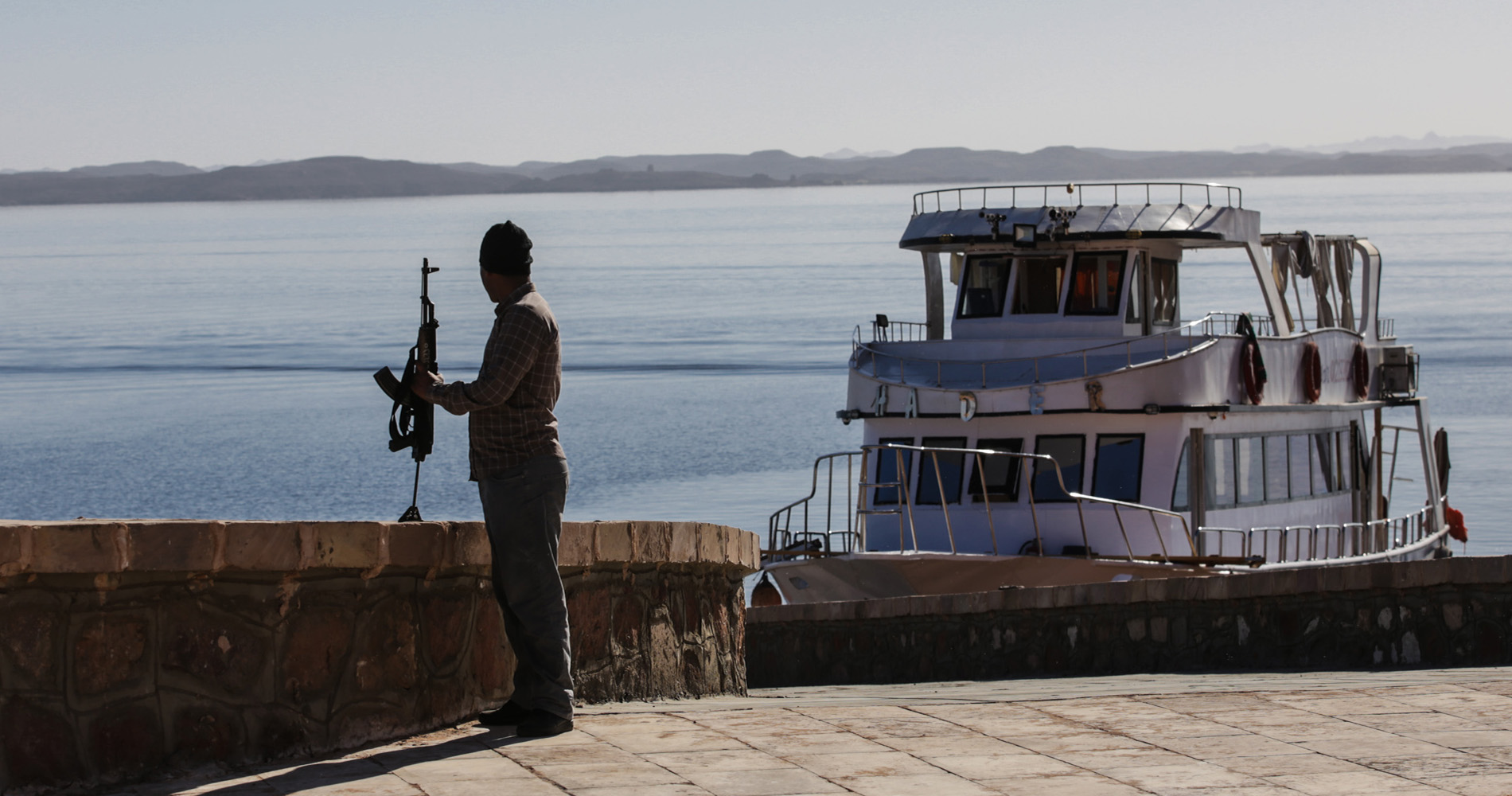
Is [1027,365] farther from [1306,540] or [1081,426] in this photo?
[1306,540]

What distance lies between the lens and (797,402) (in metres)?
57.3

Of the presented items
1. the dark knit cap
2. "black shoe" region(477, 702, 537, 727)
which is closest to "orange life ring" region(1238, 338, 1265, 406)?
the dark knit cap

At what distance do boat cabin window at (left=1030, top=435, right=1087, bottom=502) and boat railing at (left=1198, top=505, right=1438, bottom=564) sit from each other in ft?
4.50

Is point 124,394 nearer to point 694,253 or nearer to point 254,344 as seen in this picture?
point 254,344

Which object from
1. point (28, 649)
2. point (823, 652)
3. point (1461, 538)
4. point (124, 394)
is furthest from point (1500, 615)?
point (124, 394)

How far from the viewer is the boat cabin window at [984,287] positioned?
20422mm

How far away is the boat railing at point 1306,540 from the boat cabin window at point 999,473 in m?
1.92

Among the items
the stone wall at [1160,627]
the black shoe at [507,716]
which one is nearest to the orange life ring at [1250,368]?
the stone wall at [1160,627]

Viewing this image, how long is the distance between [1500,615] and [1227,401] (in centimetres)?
746

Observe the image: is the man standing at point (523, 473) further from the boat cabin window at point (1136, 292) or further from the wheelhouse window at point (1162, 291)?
the wheelhouse window at point (1162, 291)

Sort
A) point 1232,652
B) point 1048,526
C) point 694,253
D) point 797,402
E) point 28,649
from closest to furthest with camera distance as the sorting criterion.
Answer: point 28,649
point 1232,652
point 1048,526
point 797,402
point 694,253

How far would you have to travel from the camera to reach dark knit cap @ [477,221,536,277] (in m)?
6.25

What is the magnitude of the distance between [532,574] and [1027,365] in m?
12.9

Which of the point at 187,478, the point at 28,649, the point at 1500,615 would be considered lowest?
the point at 187,478
